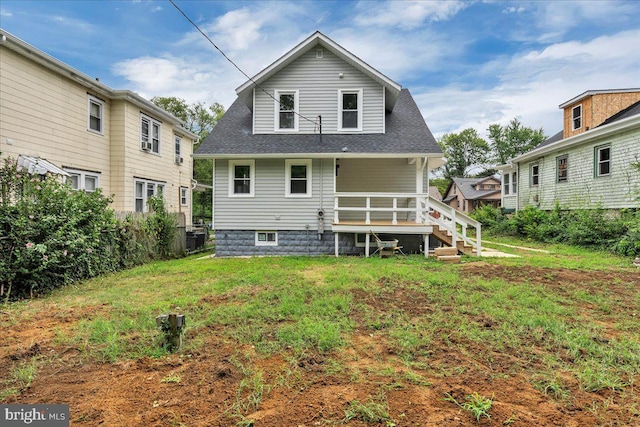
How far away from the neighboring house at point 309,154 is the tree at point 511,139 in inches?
1992

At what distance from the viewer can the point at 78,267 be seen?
6871 mm

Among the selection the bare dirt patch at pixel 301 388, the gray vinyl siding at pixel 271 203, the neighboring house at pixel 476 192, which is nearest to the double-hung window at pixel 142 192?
the gray vinyl siding at pixel 271 203

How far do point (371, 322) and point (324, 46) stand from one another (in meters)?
9.67

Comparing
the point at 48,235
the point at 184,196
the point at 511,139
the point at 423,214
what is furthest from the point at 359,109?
the point at 511,139

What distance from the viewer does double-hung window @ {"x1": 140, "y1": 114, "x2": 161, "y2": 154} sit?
13.1 meters

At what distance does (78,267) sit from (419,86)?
21299 mm

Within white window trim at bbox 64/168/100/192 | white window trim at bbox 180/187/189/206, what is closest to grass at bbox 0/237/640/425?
white window trim at bbox 64/168/100/192

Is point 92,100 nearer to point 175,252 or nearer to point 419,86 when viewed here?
point 175,252

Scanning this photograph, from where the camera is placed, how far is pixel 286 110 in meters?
10.9

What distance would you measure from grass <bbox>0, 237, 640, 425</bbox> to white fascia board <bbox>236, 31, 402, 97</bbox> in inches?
260

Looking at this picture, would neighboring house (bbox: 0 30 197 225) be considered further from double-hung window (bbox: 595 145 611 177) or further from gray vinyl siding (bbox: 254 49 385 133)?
double-hung window (bbox: 595 145 611 177)

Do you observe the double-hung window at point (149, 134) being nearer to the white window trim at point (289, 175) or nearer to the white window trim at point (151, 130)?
the white window trim at point (151, 130)

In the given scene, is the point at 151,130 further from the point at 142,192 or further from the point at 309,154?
the point at 309,154

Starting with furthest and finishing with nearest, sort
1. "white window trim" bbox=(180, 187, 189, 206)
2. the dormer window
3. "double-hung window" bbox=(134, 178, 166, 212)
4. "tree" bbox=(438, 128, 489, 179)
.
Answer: "tree" bbox=(438, 128, 489, 179)
"white window trim" bbox=(180, 187, 189, 206)
the dormer window
"double-hung window" bbox=(134, 178, 166, 212)
